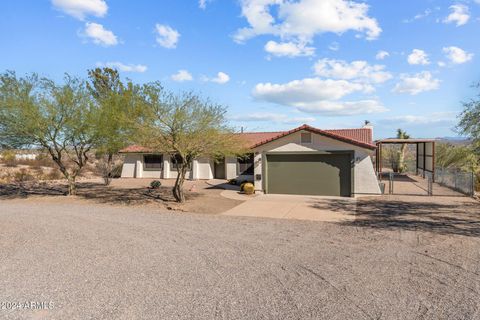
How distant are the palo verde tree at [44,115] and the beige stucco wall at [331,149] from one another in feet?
29.6

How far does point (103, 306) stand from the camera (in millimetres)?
4840

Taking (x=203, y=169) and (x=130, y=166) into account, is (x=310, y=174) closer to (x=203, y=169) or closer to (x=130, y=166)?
(x=203, y=169)

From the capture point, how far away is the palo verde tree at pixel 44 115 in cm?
1547

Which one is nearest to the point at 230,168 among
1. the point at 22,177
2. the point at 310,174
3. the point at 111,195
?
the point at 310,174

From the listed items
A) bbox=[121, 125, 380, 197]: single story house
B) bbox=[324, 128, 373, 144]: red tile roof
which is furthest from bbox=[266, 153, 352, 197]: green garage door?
bbox=[324, 128, 373, 144]: red tile roof

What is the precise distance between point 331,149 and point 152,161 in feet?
54.9

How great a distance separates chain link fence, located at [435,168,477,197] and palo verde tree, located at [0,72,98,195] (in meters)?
18.5

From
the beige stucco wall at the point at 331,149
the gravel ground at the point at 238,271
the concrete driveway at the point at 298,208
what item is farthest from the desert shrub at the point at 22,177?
the concrete driveway at the point at 298,208

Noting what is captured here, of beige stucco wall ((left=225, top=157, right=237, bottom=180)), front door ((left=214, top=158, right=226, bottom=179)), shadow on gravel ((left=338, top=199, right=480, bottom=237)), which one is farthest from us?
front door ((left=214, top=158, right=226, bottom=179))

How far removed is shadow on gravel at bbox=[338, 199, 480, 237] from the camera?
32.5ft

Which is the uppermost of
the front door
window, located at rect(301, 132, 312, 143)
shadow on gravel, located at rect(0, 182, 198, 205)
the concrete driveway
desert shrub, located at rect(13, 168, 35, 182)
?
window, located at rect(301, 132, 312, 143)

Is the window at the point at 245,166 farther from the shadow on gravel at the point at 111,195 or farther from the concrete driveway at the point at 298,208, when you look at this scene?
the concrete driveway at the point at 298,208

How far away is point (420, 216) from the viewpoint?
38.5 feet

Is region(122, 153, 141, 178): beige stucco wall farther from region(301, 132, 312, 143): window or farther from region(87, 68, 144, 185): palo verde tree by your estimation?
region(301, 132, 312, 143): window
